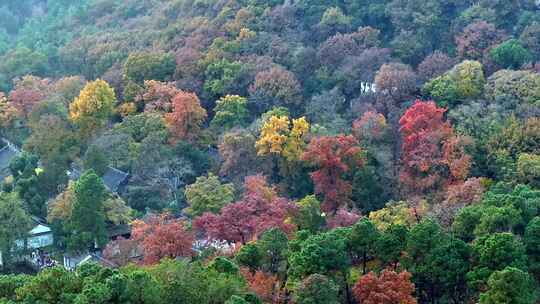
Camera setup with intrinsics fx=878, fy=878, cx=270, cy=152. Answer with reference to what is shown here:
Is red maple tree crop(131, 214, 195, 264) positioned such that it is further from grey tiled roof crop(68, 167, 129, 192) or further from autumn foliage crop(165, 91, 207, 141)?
autumn foliage crop(165, 91, 207, 141)

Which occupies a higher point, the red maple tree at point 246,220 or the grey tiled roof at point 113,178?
the red maple tree at point 246,220

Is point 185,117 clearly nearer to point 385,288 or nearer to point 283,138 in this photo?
point 283,138

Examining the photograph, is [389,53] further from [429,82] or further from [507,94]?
[507,94]

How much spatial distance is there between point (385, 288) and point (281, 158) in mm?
13441

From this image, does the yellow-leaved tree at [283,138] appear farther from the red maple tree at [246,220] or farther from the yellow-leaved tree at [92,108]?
the yellow-leaved tree at [92,108]

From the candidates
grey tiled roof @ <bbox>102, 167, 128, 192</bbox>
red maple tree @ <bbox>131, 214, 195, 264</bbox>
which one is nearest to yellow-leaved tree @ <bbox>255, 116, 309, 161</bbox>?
grey tiled roof @ <bbox>102, 167, 128, 192</bbox>

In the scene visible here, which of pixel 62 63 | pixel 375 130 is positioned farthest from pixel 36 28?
pixel 375 130

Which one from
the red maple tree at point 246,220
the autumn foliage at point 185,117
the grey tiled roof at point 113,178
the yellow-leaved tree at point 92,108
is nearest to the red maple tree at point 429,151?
the red maple tree at point 246,220

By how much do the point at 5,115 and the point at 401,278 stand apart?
2595 cm

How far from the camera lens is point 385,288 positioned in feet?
72.5

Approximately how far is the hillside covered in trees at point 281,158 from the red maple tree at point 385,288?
0.19 feet

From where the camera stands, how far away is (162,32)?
47812 mm

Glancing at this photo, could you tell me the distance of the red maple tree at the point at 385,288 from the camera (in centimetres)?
2192

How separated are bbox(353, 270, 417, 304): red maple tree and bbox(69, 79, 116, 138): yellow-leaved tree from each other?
66.3 feet
